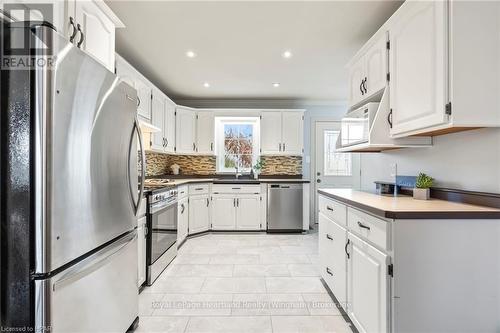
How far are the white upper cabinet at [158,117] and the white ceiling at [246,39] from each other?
0.33 m

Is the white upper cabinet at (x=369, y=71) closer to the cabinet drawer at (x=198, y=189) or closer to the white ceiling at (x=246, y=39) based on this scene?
the white ceiling at (x=246, y=39)

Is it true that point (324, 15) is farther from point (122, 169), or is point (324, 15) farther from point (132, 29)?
point (122, 169)

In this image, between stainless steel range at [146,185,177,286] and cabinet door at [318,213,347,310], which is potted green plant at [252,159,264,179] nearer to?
stainless steel range at [146,185,177,286]

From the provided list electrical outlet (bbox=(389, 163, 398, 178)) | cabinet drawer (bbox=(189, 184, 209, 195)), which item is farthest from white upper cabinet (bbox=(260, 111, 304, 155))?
electrical outlet (bbox=(389, 163, 398, 178))

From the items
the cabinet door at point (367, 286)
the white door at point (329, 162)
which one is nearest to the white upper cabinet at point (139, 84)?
the cabinet door at point (367, 286)

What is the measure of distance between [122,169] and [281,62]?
8.10 ft

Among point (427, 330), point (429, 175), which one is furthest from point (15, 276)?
point (429, 175)

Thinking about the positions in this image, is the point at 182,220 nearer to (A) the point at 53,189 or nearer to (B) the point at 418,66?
(A) the point at 53,189

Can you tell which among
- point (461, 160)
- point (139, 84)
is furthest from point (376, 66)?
point (139, 84)

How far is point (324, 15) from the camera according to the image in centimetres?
227

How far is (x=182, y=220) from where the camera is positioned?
150 inches

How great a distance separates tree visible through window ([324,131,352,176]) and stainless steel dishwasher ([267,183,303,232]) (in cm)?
114

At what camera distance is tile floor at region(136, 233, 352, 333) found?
75.4 inches

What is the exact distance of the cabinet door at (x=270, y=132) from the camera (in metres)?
4.86
